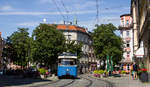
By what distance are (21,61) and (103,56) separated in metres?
27.2

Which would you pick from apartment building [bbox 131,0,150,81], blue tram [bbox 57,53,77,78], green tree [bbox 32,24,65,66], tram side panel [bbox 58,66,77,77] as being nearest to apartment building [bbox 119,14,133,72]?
green tree [bbox 32,24,65,66]

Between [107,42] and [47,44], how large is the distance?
10.3 m

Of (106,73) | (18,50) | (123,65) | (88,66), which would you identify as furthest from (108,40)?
(88,66)

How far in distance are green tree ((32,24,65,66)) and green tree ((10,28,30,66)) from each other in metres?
12.8

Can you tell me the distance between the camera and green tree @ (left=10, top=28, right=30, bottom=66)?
6299cm

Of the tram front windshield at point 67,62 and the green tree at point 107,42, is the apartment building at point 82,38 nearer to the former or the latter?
the green tree at point 107,42

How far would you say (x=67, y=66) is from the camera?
32.7m

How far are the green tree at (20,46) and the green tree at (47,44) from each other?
504 inches

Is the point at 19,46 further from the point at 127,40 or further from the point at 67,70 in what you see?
the point at 127,40

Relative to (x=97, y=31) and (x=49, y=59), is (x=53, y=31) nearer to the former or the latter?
(x=49, y=59)

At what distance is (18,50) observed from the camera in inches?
2473

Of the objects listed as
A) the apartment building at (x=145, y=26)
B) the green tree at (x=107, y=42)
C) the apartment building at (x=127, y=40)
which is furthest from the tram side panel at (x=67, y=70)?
the apartment building at (x=127, y=40)

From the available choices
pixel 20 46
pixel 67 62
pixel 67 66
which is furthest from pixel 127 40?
pixel 67 66

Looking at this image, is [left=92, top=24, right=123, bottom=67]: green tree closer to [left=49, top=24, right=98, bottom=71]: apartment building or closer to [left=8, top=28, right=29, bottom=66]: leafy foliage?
[left=8, top=28, right=29, bottom=66]: leafy foliage
